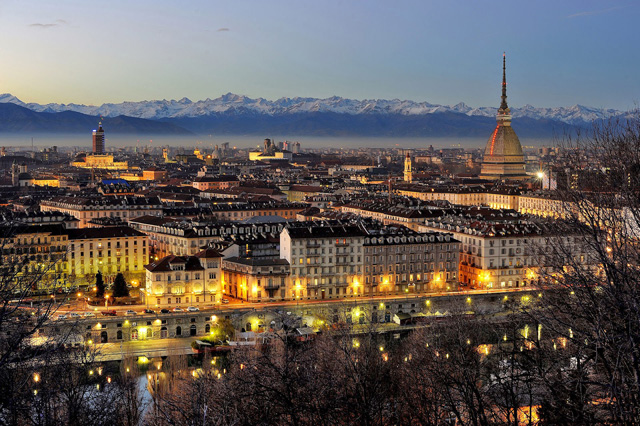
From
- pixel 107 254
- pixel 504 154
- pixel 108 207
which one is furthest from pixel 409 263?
pixel 504 154

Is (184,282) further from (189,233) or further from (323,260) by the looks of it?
(189,233)

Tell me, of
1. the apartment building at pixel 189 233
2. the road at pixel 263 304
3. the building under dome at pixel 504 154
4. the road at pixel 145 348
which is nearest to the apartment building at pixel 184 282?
the road at pixel 263 304

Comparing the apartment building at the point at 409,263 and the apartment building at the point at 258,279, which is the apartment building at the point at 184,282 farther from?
the apartment building at the point at 409,263

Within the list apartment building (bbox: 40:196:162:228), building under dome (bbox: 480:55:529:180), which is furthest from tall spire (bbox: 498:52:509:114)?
apartment building (bbox: 40:196:162:228)

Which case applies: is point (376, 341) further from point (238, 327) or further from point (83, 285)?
point (83, 285)

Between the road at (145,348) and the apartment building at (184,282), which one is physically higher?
the apartment building at (184,282)

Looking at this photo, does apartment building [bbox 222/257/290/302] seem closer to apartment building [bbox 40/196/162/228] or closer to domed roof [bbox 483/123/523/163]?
apartment building [bbox 40/196/162/228]

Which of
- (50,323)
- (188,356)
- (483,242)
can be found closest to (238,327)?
Result: (188,356)

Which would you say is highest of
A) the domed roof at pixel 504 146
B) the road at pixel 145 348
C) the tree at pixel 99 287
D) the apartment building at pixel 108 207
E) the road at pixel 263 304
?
the domed roof at pixel 504 146

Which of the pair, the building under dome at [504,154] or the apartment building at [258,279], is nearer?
the apartment building at [258,279]
